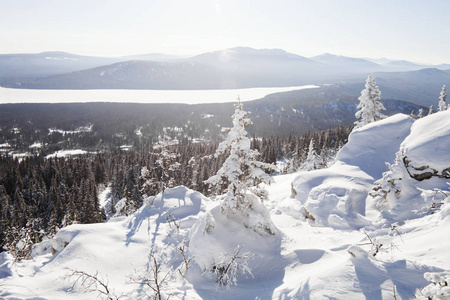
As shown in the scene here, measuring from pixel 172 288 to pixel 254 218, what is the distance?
5457 millimetres

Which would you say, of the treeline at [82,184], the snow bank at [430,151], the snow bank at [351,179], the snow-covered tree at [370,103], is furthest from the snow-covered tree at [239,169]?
the snow-covered tree at [370,103]

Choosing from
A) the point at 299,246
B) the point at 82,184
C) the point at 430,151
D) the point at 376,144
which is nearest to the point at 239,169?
the point at 299,246

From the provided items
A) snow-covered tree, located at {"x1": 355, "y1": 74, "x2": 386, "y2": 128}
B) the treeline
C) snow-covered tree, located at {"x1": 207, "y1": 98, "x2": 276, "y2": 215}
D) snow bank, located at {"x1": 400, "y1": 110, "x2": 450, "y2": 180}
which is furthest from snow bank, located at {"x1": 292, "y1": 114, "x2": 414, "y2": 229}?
the treeline

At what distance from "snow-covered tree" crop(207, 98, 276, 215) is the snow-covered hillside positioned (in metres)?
1.29

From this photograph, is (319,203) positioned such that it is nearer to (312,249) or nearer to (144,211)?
(312,249)

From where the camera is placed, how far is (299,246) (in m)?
12.8

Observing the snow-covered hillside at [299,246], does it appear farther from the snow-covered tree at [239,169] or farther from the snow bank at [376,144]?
the snow-covered tree at [239,169]

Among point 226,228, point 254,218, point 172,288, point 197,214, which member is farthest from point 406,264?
point 197,214

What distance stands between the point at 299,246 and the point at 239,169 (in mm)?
5139

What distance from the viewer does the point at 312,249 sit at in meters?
12.0

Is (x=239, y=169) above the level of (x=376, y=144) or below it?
above

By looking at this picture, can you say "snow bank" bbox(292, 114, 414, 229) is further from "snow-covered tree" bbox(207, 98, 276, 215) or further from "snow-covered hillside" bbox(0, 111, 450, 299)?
"snow-covered tree" bbox(207, 98, 276, 215)

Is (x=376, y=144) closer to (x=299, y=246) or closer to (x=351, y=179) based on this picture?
(x=351, y=179)

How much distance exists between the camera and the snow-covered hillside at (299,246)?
29.8ft
